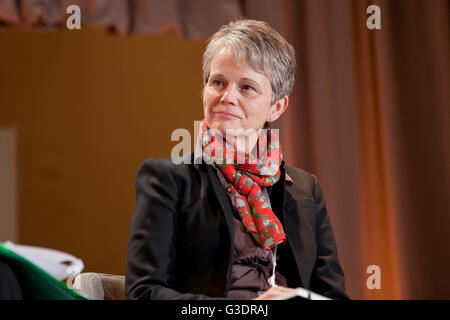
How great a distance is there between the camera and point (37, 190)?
3.04 metres

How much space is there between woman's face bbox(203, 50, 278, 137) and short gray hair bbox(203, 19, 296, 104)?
21 mm

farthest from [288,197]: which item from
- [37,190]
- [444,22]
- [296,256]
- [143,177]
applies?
[37,190]

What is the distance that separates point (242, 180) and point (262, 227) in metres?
0.13

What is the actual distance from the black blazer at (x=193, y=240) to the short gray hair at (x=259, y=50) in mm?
291

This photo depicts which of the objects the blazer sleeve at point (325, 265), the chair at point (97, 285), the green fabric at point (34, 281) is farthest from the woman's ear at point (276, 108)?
the green fabric at point (34, 281)

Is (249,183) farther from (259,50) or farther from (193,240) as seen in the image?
(259,50)

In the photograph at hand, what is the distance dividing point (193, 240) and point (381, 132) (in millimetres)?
1729

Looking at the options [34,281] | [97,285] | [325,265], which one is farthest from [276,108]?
[34,281]

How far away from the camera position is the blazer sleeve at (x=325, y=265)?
4.69 feet

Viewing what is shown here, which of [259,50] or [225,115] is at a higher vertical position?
[259,50]

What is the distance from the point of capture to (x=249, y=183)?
54.0 inches

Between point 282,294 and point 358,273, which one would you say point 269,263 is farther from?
point 358,273

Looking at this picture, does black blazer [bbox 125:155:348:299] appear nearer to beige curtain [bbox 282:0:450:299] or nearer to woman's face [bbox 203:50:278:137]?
woman's face [bbox 203:50:278:137]

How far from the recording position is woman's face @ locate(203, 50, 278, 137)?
1372mm
